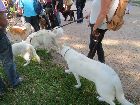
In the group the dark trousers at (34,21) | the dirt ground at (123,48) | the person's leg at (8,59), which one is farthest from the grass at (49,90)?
the dark trousers at (34,21)

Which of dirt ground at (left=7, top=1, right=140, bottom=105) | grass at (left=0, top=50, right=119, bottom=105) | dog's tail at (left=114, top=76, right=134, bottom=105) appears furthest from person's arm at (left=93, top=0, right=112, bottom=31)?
dirt ground at (left=7, top=1, right=140, bottom=105)

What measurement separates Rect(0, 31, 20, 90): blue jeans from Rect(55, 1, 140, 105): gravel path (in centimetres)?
202

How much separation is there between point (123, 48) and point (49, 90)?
3819 mm

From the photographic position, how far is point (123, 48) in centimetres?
955

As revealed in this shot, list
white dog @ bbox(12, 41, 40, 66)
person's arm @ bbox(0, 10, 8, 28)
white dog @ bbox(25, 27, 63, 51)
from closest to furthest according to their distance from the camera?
person's arm @ bbox(0, 10, 8, 28) < white dog @ bbox(12, 41, 40, 66) < white dog @ bbox(25, 27, 63, 51)

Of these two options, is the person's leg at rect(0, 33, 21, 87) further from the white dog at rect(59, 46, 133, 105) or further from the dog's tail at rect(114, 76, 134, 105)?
the dog's tail at rect(114, 76, 134, 105)

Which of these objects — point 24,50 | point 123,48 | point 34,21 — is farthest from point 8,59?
point 123,48

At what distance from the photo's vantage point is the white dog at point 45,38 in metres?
8.09

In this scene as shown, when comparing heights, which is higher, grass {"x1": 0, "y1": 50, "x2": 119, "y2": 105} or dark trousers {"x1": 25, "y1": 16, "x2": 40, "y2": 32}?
dark trousers {"x1": 25, "y1": 16, "x2": 40, "y2": 32}

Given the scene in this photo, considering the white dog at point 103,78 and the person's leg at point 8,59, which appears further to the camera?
the person's leg at point 8,59

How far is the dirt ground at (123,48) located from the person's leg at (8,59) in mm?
1993

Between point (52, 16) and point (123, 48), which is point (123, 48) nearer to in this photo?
point (123, 48)

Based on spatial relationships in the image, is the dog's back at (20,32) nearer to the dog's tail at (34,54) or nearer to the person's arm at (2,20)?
the dog's tail at (34,54)

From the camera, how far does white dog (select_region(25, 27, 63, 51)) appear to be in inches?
319
